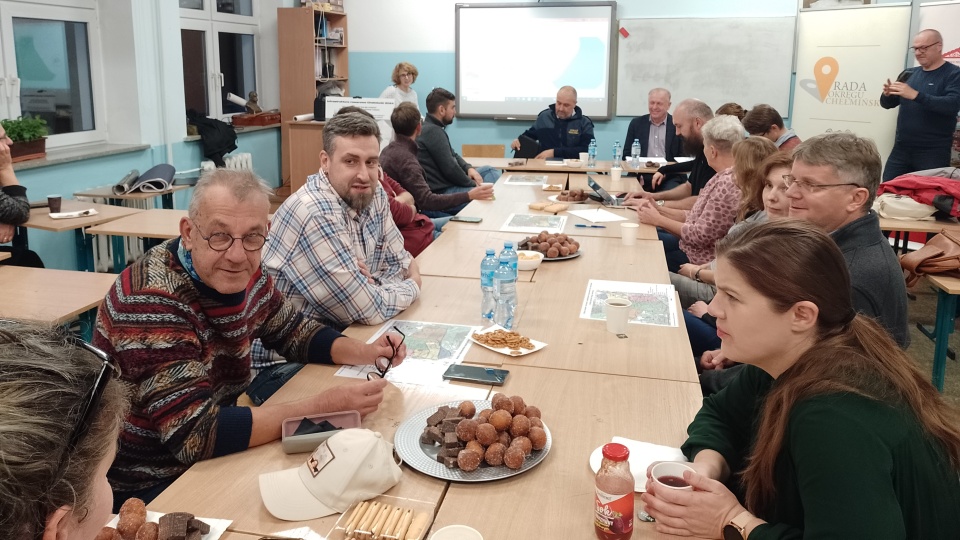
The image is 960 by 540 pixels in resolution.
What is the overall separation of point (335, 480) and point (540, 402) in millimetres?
674

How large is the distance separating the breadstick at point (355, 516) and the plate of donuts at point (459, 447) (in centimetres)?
18

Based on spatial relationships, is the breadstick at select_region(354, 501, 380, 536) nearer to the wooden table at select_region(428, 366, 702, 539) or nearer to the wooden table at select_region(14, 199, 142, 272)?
the wooden table at select_region(428, 366, 702, 539)

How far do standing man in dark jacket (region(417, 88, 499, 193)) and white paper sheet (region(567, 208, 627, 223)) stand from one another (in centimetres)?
157

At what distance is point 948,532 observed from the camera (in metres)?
1.35

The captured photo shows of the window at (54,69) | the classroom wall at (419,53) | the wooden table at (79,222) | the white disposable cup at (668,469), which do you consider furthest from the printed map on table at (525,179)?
the white disposable cup at (668,469)

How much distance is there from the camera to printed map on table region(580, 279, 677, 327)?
105 inches

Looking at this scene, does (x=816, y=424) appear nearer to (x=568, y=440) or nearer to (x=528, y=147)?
(x=568, y=440)

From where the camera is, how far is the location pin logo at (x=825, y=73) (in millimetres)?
7699

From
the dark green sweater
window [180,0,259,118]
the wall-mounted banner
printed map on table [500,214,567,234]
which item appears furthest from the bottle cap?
the wall-mounted banner

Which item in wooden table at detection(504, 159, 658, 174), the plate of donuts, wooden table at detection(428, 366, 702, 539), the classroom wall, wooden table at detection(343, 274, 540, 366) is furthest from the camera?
the classroom wall

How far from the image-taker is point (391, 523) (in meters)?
1.41

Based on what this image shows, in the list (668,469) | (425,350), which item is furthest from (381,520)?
(425,350)

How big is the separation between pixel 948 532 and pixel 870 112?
7.15m

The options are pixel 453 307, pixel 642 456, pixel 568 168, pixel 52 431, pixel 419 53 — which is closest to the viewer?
pixel 52 431
